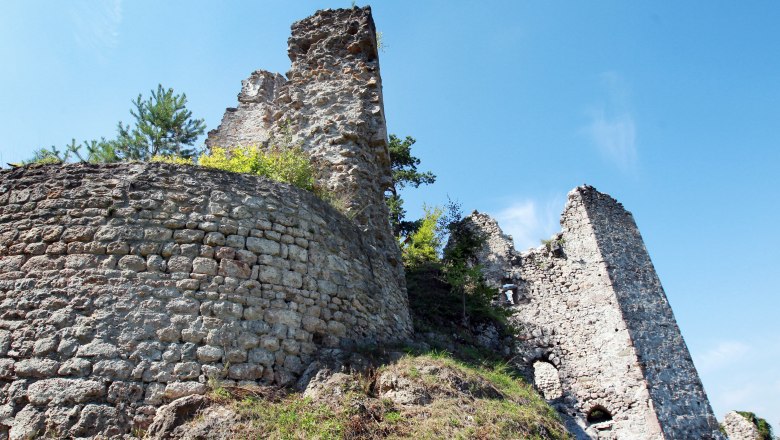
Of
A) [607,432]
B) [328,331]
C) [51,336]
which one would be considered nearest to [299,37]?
[328,331]

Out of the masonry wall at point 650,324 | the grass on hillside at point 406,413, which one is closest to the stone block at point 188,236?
the grass on hillside at point 406,413

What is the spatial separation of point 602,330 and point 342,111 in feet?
28.2

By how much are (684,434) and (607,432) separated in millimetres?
1553

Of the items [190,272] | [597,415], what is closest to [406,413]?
[190,272]

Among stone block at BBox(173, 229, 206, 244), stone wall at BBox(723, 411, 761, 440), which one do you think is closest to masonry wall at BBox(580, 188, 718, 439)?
stone wall at BBox(723, 411, 761, 440)

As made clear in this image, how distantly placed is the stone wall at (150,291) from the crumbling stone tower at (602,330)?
6.99 meters

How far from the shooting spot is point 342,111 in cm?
891

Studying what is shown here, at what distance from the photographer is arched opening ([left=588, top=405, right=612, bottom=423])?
1273 centimetres

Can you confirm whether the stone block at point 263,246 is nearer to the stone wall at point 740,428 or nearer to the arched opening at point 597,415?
the arched opening at point 597,415

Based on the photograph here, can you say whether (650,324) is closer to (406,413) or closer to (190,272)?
(406,413)

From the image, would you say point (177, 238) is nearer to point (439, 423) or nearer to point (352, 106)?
point (439, 423)

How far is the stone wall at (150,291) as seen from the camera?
15.9ft

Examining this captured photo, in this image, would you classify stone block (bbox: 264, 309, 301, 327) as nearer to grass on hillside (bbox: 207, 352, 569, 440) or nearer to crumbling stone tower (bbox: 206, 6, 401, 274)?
grass on hillside (bbox: 207, 352, 569, 440)

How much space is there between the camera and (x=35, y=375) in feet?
15.9
